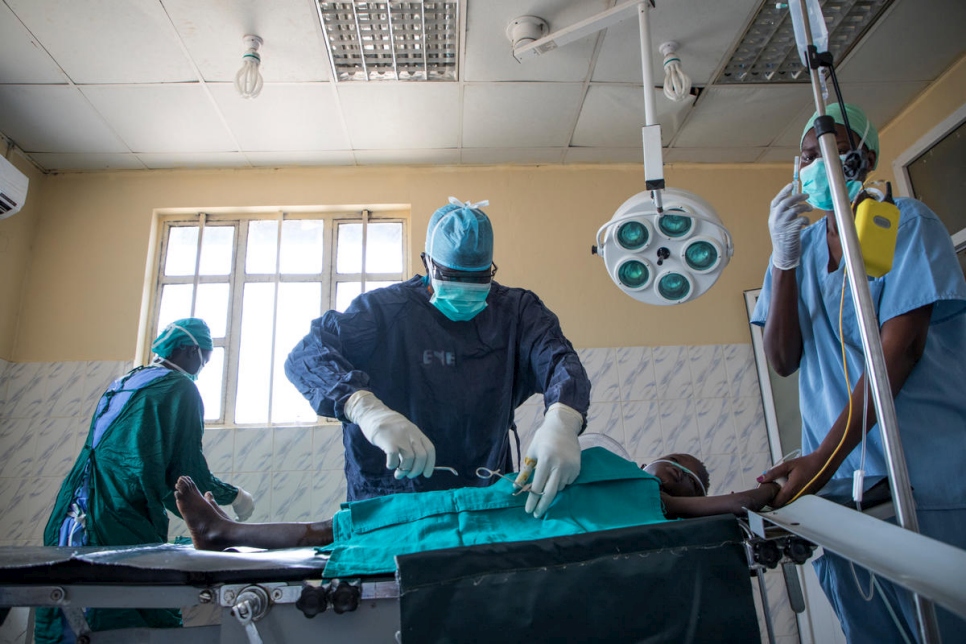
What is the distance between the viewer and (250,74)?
10.7 feet

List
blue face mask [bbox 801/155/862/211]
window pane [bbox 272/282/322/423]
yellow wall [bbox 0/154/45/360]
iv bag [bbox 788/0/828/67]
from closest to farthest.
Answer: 1. iv bag [bbox 788/0/828/67]
2. blue face mask [bbox 801/155/862/211]
3. yellow wall [bbox 0/154/45/360]
4. window pane [bbox 272/282/322/423]

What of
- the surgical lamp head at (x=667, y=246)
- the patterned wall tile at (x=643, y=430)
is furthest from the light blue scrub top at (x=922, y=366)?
the patterned wall tile at (x=643, y=430)

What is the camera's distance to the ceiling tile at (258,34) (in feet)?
10.0

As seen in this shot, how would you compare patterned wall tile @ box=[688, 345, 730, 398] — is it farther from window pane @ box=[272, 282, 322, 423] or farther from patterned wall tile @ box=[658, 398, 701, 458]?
window pane @ box=[272, 282, 322, 423]

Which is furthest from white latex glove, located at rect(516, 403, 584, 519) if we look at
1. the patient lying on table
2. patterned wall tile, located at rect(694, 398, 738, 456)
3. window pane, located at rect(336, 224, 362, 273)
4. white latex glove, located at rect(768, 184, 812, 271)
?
window pane, located at rect(336, 224, 362, 273)

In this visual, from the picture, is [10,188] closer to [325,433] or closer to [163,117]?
[163,117]

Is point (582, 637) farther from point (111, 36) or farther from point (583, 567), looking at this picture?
point (111, 36)

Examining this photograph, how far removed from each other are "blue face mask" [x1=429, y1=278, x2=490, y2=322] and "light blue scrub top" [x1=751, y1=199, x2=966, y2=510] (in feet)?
2.88

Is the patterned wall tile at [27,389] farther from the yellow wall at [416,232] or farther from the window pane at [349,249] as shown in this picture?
the window pane at [349,249]

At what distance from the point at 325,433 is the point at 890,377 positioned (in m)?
2.96

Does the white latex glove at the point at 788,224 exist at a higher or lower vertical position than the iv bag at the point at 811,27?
lower

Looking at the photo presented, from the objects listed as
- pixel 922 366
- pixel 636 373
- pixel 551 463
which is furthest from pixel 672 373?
pixel 551 463

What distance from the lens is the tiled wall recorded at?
11.9ft

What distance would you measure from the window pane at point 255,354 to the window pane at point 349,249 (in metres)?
0.45
